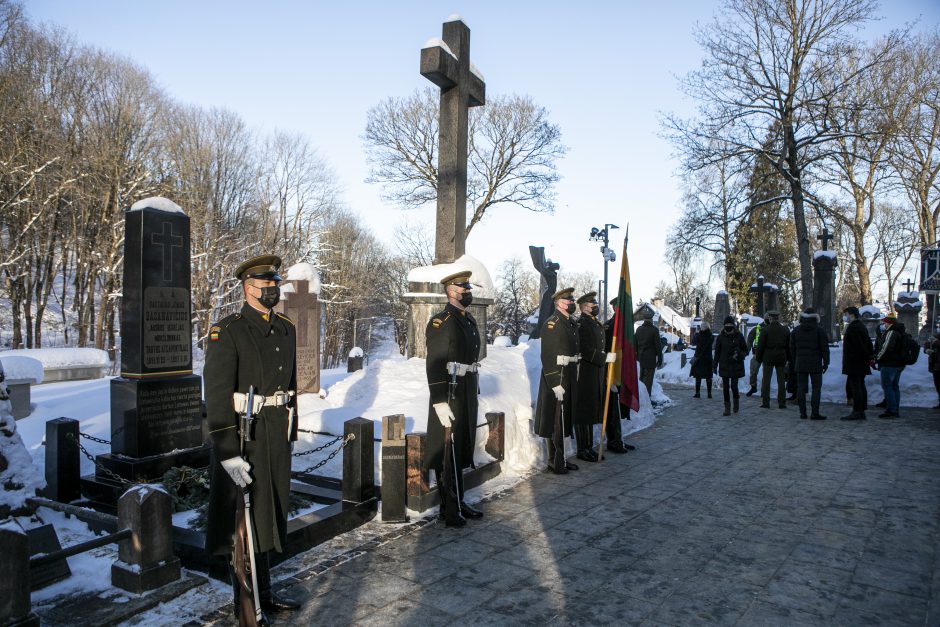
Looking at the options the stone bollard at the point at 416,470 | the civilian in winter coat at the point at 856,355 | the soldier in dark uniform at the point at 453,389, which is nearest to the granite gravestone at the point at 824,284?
the civilian in winter coat at the point at 856,355

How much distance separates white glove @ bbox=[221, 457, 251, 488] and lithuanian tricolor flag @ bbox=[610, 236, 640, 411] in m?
5.58

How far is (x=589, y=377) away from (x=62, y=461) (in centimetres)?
573

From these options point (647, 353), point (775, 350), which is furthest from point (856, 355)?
point (647, 353)

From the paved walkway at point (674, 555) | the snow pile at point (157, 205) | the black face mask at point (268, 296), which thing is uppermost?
the snow pile at point (157, 205)

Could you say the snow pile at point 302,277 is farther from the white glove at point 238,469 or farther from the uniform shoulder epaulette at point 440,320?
the white glove at point 238,469

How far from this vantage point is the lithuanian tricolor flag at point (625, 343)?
8336 millimetres

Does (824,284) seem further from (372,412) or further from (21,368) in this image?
(21,368)

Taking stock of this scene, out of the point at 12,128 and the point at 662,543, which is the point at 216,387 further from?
the point at 12,128

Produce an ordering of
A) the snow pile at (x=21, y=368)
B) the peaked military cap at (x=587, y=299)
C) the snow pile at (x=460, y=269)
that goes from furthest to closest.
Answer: the snow pile at (x=460, y=269) → the snow pile at (x=21, y=368) → the peaked military cap at (x=587, y=299)

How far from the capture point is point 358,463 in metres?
5.36

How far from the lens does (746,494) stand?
636cm

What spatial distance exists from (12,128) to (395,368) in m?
22.1

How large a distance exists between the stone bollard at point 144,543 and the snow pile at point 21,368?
6.51 metres

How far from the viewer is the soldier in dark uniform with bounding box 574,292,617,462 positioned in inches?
300
